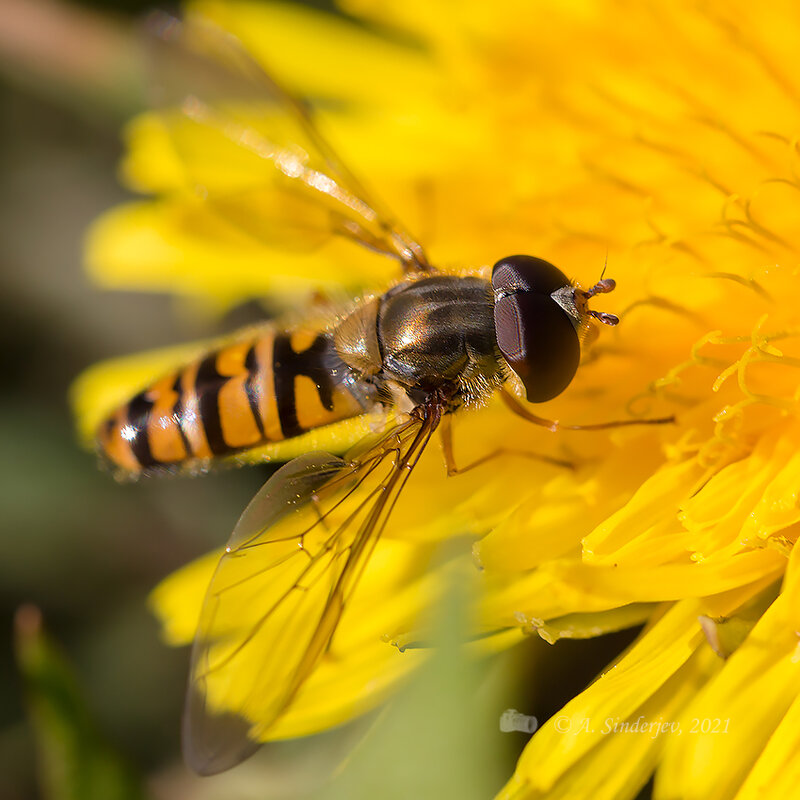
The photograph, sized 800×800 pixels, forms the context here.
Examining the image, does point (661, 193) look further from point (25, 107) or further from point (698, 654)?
point (25, 107)

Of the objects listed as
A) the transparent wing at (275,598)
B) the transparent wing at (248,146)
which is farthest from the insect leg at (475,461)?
the transparent wing at (248,146)

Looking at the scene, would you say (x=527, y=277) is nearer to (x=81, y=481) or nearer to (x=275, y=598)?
(x=275, y=598)

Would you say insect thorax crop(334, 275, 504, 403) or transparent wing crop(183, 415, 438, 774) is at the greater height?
insect thorax crop(334, 275, 504, 403)

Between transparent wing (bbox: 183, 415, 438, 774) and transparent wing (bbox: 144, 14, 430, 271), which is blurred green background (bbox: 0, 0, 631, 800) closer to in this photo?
transparent wing (bbox: 183, 415, 438, 774)

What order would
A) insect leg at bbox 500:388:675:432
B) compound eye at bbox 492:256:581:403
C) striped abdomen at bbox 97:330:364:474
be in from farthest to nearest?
striped abdomen at bbox 97:330:364:474
insect leg at bbox 500:388:675:432
compound eye at bbox 492:256:581:403

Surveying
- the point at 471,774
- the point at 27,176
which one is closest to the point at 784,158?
the point at 471,774

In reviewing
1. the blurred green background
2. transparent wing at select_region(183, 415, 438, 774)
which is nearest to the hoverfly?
transparent wing at select_region(183, 415, 438, 774)
